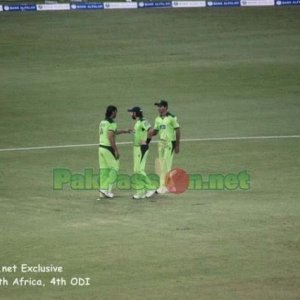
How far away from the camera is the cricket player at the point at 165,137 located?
21984 millimetres

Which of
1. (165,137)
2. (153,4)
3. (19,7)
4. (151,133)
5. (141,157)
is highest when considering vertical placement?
(19,7)

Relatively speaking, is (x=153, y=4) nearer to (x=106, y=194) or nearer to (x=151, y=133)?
(x=151, y=133)

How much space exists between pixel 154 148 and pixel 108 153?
623cm

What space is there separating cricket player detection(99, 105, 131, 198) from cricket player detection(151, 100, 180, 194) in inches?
33.7

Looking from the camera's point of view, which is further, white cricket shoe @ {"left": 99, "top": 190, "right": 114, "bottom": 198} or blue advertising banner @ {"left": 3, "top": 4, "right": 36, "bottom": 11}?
blue advertising banner @ {"left": 3, "top": 4, "right": 36, "bottom": 11}

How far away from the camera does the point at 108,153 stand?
71.2 feet

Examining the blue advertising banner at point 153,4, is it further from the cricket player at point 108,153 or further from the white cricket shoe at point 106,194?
the white cricket shoe at point 106,194

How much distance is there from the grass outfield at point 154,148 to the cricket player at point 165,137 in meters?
0.64

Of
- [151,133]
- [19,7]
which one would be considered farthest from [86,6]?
[151,133]

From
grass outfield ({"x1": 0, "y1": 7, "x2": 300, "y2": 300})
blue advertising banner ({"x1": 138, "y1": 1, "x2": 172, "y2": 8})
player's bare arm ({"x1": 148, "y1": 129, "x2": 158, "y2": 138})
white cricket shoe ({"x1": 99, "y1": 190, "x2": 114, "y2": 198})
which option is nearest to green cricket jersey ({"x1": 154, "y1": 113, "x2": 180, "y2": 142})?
player's bare arm ({"x1": 148, "y1": 129, "x2": 158, "y2": 138})

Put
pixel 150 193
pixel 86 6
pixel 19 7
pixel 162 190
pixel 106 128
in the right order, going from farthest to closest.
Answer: pixel 86 6
pixel 19 7
pixel 162 190
pixel 150 193
pixel 106 128

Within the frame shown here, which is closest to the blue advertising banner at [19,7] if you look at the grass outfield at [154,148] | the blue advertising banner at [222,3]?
the grass outfield at [154,148]

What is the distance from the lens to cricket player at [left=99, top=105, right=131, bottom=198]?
21.5 metres

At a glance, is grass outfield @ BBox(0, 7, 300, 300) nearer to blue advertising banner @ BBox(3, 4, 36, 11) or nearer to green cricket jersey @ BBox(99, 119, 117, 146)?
blue advertising banner @ BBox(3, 4, 36, 11)
